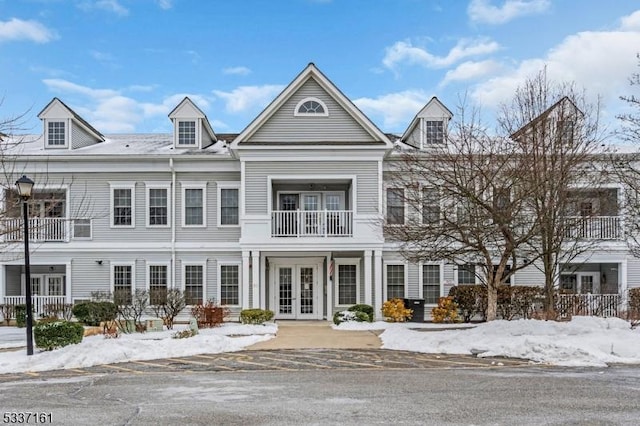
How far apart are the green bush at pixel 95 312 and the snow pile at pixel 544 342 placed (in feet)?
30.4

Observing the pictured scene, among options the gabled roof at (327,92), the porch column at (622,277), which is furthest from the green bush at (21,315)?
the porch column at (622,277)

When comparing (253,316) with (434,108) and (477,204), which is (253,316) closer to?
(477,204)

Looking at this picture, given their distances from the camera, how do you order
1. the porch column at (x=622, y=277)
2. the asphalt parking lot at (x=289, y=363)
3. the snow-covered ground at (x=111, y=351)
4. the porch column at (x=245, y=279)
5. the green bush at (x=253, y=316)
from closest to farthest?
the asphalt parking lot at (x=289, y=363), the snow-covered ground at (x=111, y=351), the green bush at (x=253, y=316), the porch column at (x=245, y=279), the porch column at (x=622, y=277)

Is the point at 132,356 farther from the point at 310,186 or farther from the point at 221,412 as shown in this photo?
the point at 310,186

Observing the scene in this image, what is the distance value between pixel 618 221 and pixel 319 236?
11.6 m

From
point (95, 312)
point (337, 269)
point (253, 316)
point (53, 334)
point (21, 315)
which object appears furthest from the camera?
→ point (337, 269)

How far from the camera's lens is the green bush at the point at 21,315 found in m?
22.1

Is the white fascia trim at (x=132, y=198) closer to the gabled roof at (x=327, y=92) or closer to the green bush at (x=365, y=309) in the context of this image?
the gabled roof at (x=327, y=92)

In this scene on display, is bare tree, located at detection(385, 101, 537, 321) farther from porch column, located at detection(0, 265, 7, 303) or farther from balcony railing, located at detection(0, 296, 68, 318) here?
porch column, located at detection(0, 265, 7, 303)

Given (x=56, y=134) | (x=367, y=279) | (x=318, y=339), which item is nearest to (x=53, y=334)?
(x=318, y=339)

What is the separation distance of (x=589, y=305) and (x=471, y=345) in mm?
9856

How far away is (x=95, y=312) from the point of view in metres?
20.9

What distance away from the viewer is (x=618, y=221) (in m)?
24.1

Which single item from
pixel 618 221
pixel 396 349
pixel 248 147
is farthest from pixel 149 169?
pixel 618 221
